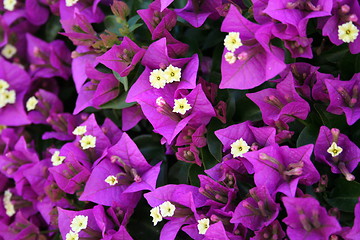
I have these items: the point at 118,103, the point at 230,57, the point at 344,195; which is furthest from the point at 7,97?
the point at 344,195

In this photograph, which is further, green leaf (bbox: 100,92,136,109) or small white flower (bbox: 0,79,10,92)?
small white flower (bbox: 0,79,10,92)

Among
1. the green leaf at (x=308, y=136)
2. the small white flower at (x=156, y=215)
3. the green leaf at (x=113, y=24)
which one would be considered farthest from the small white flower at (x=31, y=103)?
the green leaf at (x=308, y=136)

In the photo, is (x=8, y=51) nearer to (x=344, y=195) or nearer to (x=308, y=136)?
(x=308, y=136)

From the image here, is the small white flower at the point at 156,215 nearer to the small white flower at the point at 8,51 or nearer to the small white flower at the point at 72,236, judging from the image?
the small white flower at the point at 72,236

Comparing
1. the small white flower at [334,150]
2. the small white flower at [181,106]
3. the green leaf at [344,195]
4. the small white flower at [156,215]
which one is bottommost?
the small white flower at [156,215]

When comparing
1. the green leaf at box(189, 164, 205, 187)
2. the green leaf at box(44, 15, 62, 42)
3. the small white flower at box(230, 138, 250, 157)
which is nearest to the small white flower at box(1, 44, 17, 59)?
the green leaf at box(44, 15, 62, 42)

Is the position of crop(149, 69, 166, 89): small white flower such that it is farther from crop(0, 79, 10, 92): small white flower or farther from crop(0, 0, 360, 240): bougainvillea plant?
crop(0, 79, 10, 92): small white flower
